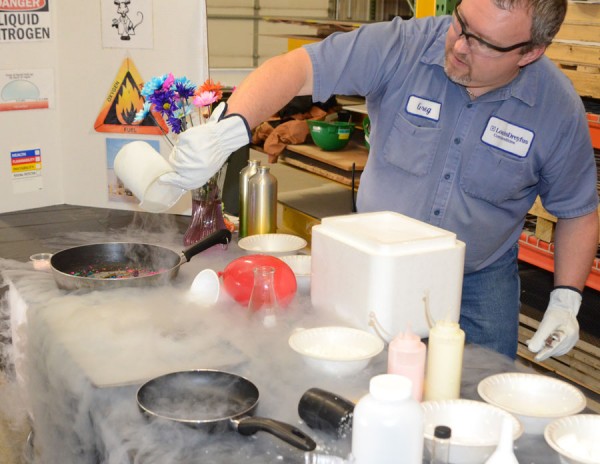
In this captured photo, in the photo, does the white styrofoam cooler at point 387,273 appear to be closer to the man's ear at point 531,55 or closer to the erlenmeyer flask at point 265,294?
the erlenmeyer flask at point 265,294

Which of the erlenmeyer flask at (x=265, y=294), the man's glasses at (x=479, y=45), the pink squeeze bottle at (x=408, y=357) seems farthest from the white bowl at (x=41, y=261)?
the man's glasses at (x=479, y=45)

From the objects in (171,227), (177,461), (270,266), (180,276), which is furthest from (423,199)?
(177,461)

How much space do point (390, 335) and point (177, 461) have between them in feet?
2.00

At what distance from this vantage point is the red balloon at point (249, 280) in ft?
6.36

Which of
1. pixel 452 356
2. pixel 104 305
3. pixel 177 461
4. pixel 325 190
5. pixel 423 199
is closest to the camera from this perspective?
pixel 177 461

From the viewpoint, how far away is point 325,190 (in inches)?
189

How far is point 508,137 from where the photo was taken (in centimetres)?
222

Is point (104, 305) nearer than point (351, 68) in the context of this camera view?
Yes

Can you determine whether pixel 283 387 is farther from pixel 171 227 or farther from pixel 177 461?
pixel 171 227

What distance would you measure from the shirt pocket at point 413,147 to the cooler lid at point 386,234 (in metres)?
0.37

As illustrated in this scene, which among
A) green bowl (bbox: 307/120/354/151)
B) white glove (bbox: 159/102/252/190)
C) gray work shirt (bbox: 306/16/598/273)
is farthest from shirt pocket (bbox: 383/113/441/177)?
green bowl (bbox: 307/120/354/151)

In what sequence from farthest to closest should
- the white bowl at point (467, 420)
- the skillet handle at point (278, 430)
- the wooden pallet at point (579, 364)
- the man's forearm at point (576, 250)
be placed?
the wooden pallet at point (579, 364)
the man's forearm at point (576, 250)
the white bowl at point (467, 420)
the skillet handle at point (278, 430)

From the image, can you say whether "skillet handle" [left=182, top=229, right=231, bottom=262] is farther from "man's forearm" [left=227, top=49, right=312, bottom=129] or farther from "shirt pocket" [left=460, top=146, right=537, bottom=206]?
"shirt pocket" [left=460, top=146, right=537, bottom=206]

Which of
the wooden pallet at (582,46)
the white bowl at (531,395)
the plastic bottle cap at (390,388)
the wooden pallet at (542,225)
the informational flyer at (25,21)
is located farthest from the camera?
the wooden pallet at (542,225)
